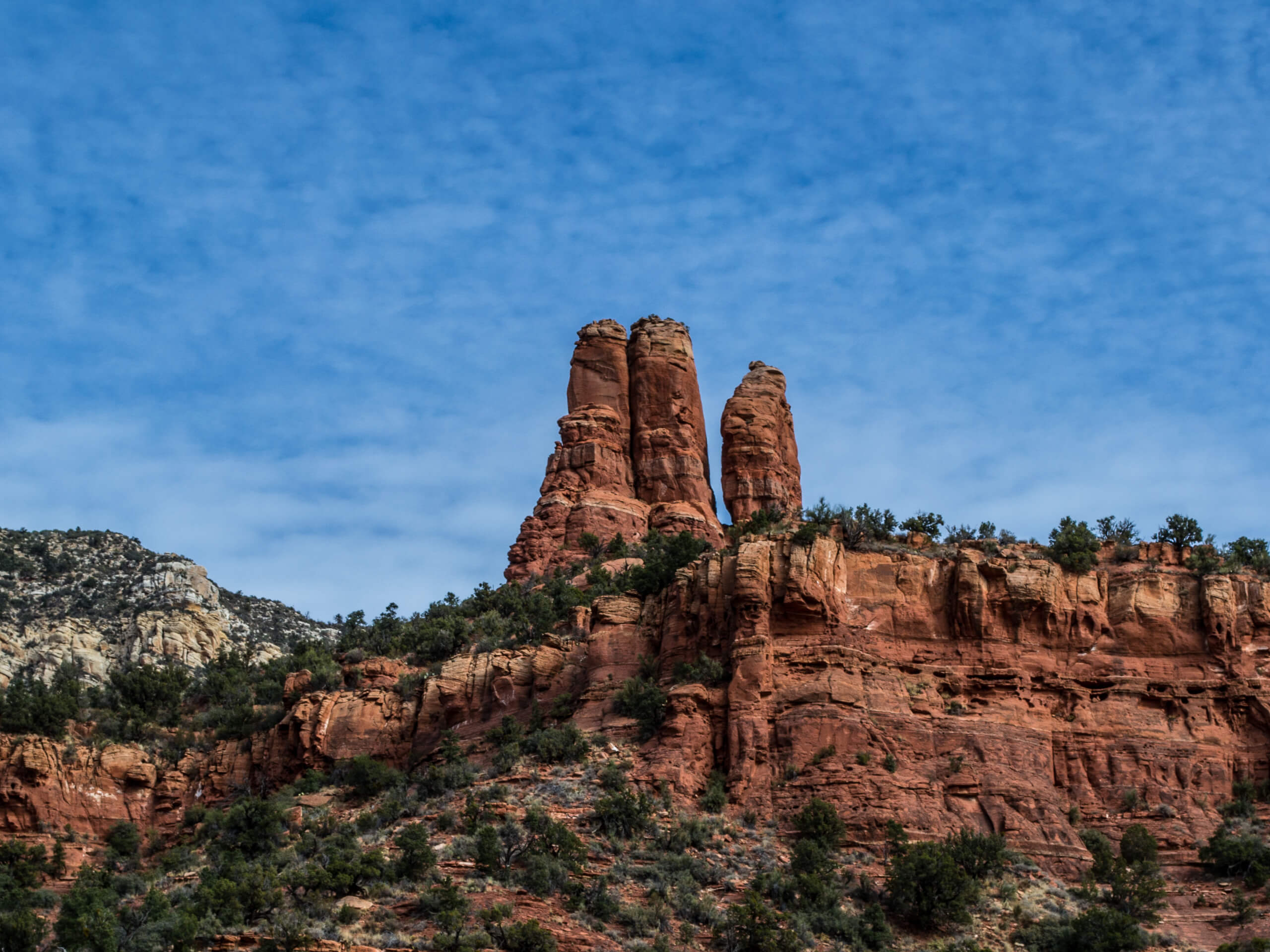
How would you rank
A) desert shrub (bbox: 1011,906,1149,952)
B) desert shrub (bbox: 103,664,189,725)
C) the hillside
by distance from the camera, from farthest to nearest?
the hillside → desert shrub (bbox: 103,664,189,725) → desert shrub (bbox: 1011,906,1149,952)

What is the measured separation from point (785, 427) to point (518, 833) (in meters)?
43.0

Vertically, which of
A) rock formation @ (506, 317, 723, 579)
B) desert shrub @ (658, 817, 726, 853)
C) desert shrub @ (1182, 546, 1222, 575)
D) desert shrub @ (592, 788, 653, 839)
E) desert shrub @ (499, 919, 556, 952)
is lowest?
desert shrub @ (499, 919, 556, 952)

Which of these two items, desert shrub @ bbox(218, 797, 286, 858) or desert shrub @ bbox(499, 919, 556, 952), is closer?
desert shrub @ bbox(499, 919, 556, 952)

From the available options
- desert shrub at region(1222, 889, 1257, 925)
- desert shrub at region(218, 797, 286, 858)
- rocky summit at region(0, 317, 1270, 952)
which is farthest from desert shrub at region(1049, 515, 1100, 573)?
desert shrub at region(218, 797, 286, 858)

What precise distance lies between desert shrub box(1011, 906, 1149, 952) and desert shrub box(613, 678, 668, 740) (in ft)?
43.3

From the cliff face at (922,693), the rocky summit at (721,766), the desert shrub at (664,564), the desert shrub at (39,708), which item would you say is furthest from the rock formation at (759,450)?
the desert shrub at (39,708)

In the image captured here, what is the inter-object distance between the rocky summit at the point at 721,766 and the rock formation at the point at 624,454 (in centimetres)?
730

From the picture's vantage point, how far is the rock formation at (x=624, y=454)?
268ft

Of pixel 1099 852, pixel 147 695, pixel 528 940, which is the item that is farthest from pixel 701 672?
pixel 147 695

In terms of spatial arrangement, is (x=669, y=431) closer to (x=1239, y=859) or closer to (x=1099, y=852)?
(x=1099, y=852)

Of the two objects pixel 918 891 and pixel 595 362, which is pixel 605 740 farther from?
pixel 595 362

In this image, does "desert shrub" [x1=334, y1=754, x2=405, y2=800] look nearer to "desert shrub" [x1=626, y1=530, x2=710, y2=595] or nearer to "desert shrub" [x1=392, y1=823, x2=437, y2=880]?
"desert shrub" [x1=392, y1=823, x2=437, y2=880]

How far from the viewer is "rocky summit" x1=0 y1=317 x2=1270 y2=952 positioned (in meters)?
46.8

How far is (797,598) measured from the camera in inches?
2192
